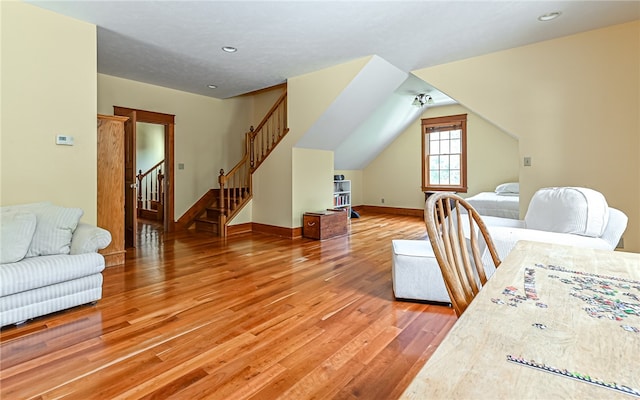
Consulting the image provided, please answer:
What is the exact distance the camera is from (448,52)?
13.6 feet

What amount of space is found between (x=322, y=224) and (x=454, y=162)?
4.32 m

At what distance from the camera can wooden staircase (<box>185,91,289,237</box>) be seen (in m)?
5.57

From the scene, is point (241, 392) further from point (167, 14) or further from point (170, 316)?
point (167, 14)

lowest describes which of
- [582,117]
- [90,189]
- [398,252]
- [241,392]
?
[241,392]

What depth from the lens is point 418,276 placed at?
2.64 meters

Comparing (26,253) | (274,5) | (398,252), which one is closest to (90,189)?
(26,253)

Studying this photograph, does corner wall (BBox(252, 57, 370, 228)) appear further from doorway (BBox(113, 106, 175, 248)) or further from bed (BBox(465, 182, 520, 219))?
bed (BBox(465, 182, 520, 219))

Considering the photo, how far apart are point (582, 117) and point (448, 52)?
5.55 ft

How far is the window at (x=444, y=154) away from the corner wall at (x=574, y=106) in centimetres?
348

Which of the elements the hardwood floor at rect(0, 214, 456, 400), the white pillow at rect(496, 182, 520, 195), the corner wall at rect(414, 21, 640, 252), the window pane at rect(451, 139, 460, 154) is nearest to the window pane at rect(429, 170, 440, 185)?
the window pane at rect(451, 139, 460, 154)

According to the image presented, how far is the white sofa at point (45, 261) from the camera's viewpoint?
86.8 inches

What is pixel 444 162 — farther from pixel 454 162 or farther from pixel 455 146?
pixel 455 146

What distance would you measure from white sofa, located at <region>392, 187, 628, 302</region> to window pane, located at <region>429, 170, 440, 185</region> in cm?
517

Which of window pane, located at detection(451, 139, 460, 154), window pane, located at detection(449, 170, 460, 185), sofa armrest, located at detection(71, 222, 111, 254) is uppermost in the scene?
window pane, located at detection(451, 139, 460, 154)
